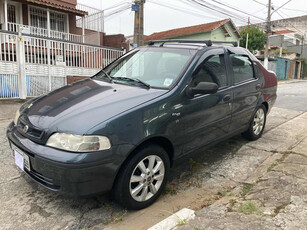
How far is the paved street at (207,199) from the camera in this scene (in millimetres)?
2414

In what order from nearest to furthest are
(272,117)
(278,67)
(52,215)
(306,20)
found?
(52,215)
(272,117)
(278,67)
(306,20)

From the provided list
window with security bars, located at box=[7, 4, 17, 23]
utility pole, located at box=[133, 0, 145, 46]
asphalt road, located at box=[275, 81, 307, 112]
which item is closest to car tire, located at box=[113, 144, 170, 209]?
asphalt road, located at box=[275, 81, 307, 112]

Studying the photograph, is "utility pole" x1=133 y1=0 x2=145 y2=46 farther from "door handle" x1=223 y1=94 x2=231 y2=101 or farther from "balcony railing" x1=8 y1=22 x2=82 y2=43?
"door handle" x1=223 y1=94 x2=231 y2=101

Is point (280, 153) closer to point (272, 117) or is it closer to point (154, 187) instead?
point (154, 187)

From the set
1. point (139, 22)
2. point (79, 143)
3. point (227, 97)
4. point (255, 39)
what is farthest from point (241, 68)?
point (255, 39)

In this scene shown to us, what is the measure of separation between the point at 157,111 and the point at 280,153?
8.37 ft

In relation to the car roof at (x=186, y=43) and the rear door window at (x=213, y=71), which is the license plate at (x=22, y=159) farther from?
the car roof at (x=186, y=43)

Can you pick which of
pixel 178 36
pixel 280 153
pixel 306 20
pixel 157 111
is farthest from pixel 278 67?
pixel 157 111

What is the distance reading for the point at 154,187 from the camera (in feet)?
9.10

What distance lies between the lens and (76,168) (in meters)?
2.21

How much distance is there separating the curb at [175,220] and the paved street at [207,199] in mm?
45

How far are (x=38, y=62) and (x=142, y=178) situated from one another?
7194 millimetres

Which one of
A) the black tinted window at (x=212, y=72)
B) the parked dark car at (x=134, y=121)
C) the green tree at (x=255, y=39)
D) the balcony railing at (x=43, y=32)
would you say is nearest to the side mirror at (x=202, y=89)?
the parked dark car at (x=134, y=121)

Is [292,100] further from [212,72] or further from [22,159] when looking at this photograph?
[22,159]
